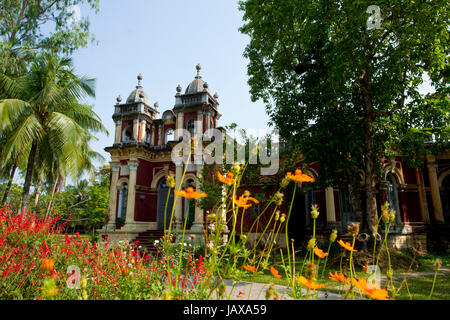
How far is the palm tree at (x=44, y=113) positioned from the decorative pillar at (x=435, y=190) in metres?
18.7

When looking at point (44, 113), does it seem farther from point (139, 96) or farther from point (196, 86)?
point (196, 86)

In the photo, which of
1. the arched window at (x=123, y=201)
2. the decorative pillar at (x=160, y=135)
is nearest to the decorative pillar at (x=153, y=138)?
the decorative pillar at (x=160, y=135)

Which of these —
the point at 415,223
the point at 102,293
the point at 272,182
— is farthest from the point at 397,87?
the point at 102,293

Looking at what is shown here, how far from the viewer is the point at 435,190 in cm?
1503

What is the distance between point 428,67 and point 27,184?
1538 cm

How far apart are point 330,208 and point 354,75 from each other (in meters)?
7.01

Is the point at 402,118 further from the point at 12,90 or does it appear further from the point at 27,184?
the point at 12,90

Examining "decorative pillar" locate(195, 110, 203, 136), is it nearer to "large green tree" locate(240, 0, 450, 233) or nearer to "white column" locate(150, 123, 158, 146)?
"white column" locate(150, 123, 158, 146)

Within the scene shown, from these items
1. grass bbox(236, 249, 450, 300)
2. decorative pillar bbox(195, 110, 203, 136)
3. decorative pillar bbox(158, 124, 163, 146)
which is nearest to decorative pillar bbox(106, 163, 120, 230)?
decorative pillar bbox(158, 124, 163, 146)

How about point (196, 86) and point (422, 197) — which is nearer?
point (422, 197)

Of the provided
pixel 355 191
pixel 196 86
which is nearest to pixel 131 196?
pixel 196 86

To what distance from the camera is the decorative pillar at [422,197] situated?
14602 millimetres

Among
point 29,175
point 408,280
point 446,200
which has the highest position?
point 29,175

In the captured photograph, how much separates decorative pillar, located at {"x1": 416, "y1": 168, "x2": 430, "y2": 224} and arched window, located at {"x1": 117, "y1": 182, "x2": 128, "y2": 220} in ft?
58.7
